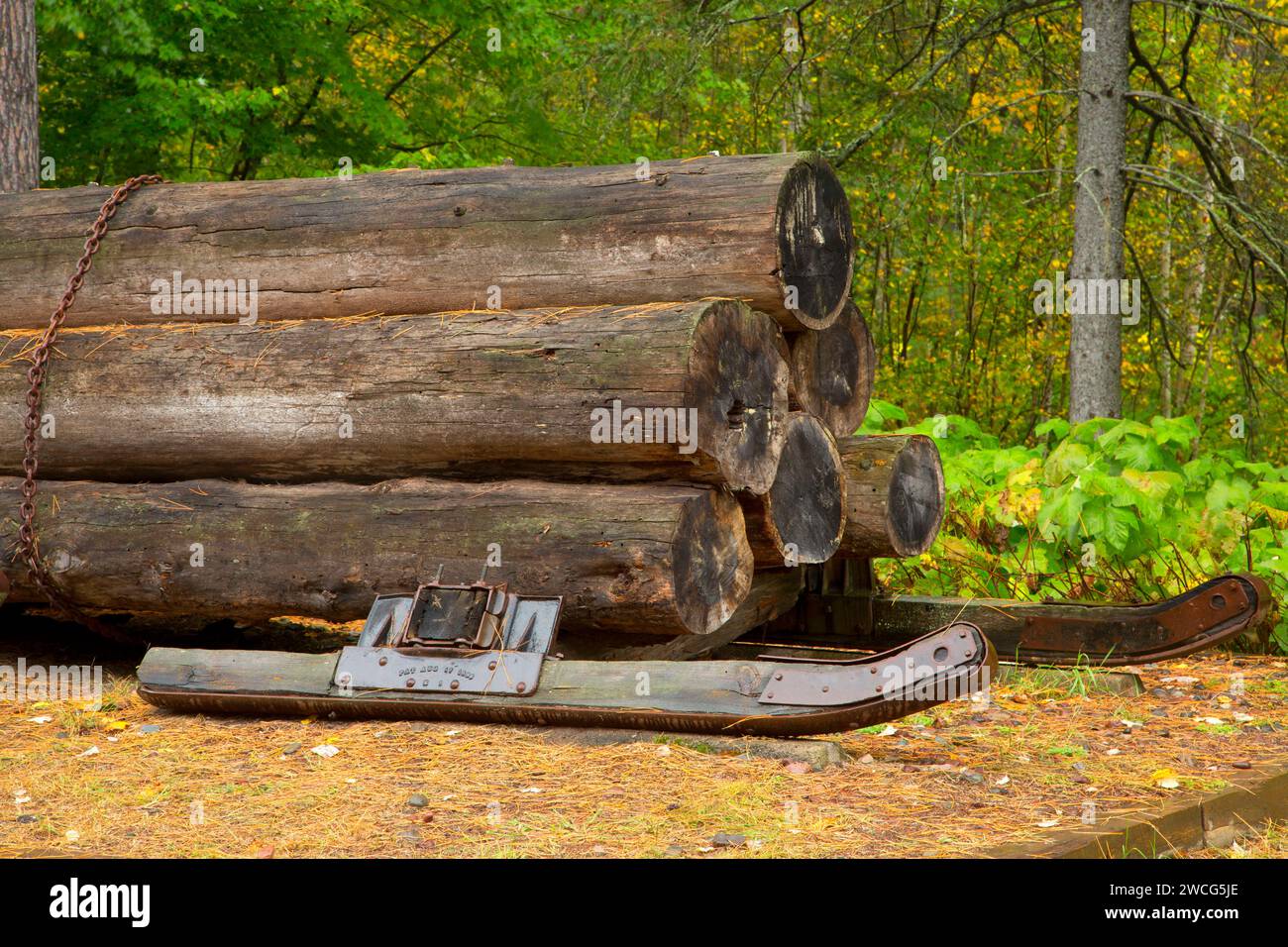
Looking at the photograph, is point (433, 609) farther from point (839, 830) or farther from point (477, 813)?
point (839, 830)

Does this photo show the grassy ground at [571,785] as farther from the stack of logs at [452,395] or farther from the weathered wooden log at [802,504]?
the weathered wooden log at [802,504]

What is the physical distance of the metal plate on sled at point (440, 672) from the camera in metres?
4.61

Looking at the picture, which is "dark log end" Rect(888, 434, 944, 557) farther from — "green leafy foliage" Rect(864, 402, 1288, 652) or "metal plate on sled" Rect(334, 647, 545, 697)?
"metal plate on sled" Rect(334, 647, 545, 697)

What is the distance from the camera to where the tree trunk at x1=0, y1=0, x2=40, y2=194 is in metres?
7.83

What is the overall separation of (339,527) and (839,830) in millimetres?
2566

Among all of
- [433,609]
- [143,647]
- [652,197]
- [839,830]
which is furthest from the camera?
[143,647]

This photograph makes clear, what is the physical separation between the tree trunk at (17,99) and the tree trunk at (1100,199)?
699 cm

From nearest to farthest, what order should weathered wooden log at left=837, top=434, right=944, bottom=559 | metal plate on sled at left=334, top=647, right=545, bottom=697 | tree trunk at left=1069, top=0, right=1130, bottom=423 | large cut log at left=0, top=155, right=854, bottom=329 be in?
metal plate on sled at left=334, top=647, right=545, bottom=697, large cut log at left=0, top=155, right=854, bottom=329, weathered wooden log at left=837, top=434, right=944, bottom=559, tree trunk at left=1069, top=0, right=1130, bottom=423

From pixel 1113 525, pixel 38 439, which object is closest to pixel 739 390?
pixel 1113 525

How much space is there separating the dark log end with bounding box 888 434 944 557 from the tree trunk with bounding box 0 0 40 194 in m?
5.50

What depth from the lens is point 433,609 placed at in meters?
4.82

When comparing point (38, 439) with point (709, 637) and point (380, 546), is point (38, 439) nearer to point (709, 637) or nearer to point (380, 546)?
point (380, 546)

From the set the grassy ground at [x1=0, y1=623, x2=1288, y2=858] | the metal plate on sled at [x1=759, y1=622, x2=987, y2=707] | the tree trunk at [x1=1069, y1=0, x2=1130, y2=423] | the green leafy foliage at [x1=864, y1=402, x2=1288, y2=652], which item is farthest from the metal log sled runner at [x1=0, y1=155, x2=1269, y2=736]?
the tree trunk at [x1=1069, y1=0, x2=1130, y2=423]
